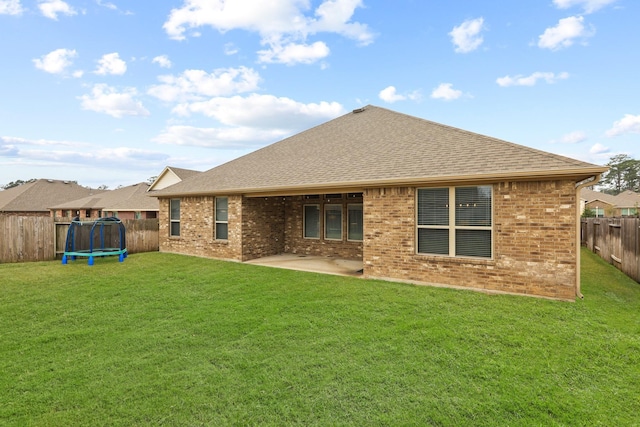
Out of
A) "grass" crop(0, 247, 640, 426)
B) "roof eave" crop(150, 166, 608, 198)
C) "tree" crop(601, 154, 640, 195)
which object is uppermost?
"tree" crop(601, 154, 640, 195)

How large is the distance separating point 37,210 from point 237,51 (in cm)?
3073

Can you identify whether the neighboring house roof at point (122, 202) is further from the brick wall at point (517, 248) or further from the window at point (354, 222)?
the brick wall at point (517, 248)

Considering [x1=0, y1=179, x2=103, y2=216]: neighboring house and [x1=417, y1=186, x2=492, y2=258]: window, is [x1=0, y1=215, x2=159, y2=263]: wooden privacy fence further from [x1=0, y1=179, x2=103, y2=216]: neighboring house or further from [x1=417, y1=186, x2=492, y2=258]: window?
[x1=0, y1=179, x2=103, y2=216]: neighboring house

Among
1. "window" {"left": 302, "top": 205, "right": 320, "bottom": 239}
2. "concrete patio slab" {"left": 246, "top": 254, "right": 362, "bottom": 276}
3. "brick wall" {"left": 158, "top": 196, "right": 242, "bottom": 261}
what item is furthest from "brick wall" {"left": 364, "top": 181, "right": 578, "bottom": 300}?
"brick wall" {"left": 158, "top": 196, "right": 242, "bottom": 261}

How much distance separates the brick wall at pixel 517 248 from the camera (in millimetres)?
6020

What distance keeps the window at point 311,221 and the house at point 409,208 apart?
0.14 ft

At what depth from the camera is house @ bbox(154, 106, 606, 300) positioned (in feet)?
20.3

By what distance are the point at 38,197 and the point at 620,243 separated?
44960mm

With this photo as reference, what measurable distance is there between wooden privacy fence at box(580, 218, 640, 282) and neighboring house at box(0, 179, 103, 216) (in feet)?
139

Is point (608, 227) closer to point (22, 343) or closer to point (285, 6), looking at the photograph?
point (285, 6)

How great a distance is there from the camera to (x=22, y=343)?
4496 millimetres

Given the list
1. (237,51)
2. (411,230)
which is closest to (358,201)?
(411,230)

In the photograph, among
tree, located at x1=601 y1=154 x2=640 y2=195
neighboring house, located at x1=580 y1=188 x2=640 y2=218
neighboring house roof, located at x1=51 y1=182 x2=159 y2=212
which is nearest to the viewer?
neighboring house roof, located at x1=51 y1=182 x2=159 y2=212

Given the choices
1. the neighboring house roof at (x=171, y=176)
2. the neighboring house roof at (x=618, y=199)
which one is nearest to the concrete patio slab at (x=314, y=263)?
the neighboring house roof at (x=171, y=176)
